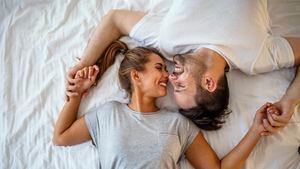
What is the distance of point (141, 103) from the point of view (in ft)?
3.84

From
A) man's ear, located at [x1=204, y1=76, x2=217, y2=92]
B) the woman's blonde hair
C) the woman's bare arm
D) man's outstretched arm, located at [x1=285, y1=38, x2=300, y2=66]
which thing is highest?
the woman's bare arm

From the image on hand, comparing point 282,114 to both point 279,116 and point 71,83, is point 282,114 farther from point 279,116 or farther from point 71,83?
point 71,83

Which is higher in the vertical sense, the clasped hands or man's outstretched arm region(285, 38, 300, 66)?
man's outstretched arm region(285, 38, 300, 66)

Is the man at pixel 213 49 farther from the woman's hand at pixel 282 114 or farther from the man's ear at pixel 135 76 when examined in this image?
the man's ear at pixel 135 76

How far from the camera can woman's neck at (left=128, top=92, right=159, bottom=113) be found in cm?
117

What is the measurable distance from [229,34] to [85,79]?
503mm

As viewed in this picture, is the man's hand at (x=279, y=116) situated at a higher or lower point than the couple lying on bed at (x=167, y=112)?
lower

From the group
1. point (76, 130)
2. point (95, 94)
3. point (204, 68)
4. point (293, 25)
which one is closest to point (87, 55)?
point (95, 94)

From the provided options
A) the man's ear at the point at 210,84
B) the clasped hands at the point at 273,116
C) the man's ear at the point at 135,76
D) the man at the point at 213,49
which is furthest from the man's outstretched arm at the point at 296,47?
the man's ear at the point at 135,76

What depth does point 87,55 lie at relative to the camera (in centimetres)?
127

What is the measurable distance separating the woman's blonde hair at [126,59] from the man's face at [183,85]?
0.35 ft

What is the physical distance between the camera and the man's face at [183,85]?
1.12 meters

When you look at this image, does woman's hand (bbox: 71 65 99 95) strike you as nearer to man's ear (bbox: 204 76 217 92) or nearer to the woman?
the woman

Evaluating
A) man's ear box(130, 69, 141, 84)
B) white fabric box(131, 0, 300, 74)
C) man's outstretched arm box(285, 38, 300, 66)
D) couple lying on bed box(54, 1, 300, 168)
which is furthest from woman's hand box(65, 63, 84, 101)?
man's outstretched arm box(285, 38, 300, 66)
